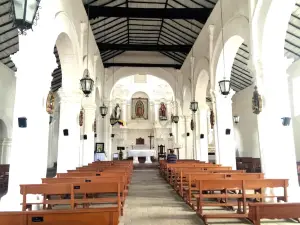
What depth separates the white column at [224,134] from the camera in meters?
9.94

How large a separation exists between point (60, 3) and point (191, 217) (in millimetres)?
6584

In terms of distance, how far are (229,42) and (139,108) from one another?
16.9 metres

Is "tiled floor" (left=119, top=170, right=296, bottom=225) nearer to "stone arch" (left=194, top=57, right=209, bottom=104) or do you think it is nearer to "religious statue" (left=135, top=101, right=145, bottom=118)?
"stone arch" (left=194, top=57, right=209, bottom=104)

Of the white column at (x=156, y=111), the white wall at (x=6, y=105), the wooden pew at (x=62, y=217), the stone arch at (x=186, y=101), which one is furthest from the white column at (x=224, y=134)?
the white column at (x=156, y=111)

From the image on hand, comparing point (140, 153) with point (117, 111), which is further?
point (117, 111)

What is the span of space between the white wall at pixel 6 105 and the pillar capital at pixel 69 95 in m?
4.18

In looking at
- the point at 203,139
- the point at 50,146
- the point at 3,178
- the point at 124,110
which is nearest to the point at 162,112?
the point at 124,110

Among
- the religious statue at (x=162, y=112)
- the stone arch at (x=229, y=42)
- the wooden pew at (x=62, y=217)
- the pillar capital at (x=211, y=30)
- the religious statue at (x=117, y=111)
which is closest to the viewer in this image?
the wooden pew at (x=62, y=217)

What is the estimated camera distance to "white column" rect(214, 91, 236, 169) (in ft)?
32.6

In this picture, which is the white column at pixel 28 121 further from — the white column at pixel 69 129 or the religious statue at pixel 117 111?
the religious statue at pixel 117 111

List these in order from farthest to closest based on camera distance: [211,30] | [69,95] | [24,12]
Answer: [211,30] → [69,95] → [24,12]

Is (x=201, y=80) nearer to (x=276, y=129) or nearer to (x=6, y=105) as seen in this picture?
(x=276, y=129)

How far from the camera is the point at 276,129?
6387 millimetres

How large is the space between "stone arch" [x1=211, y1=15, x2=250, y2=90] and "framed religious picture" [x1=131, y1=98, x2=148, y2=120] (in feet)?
49.9
